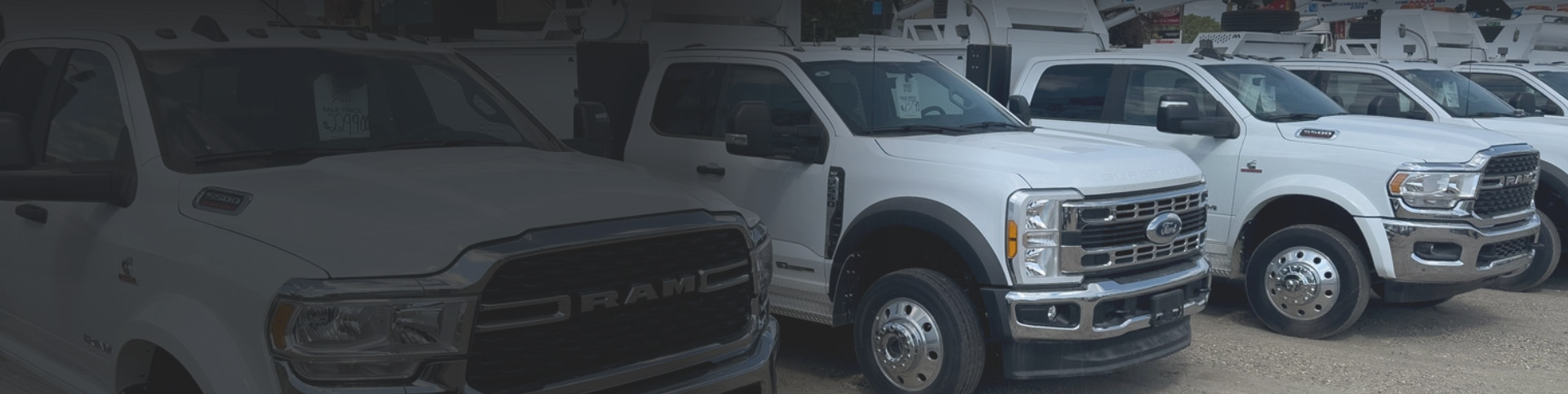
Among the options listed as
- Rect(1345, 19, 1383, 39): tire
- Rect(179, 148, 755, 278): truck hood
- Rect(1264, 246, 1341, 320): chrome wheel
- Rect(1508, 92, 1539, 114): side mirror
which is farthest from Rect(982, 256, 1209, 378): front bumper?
Rect(1345, 19, 1383, 39): tire

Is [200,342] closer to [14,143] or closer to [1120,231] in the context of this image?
[14,143]

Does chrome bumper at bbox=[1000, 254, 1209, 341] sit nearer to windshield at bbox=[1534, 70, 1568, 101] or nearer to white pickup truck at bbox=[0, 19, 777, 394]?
white pickup truck at bbox=[0, 19, 777, 394]

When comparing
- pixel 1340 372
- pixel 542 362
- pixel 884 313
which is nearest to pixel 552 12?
pixel 884 313

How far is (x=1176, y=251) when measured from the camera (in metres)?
5.89

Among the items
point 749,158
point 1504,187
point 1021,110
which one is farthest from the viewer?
point 1504,187

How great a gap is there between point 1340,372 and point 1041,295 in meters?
2.43

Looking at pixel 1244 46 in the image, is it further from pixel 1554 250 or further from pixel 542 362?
pixel 542 362

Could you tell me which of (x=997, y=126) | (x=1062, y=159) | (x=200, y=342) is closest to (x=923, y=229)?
(x=1062, y=159)

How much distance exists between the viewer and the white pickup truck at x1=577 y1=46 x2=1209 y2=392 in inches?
211

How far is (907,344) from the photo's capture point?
5.70 meters

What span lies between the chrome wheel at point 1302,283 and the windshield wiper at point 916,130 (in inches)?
94.3

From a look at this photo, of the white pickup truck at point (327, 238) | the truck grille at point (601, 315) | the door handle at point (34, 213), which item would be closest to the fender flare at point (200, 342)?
the white pickup truck at point (327, 238)

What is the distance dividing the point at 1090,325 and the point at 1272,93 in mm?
3878

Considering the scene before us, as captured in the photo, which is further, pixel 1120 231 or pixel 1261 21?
pixel 1261 21
